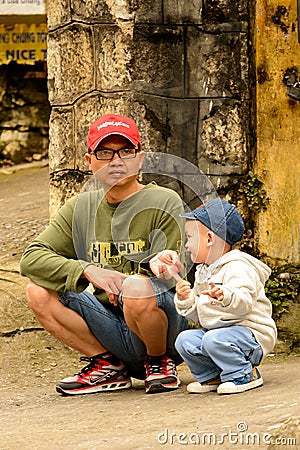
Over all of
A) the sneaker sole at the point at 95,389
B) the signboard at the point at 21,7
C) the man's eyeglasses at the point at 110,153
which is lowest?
the sneaker sole at the point at 95,389

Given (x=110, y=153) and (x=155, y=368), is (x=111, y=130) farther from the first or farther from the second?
(x=155, y=368)

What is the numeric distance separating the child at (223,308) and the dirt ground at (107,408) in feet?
0.35

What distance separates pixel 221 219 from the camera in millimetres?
3584

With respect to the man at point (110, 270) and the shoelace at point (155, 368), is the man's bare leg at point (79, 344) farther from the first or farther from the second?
the shoelace at point (155, 368)

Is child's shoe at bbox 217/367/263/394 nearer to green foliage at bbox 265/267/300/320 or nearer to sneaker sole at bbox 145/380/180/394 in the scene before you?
sneaker sole at bbox 145/380/180/394

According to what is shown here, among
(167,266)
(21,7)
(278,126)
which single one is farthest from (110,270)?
(21,7)

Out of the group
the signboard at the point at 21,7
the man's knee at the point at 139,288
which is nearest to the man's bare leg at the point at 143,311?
the man's knee at the point at 139,288

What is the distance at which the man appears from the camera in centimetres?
374

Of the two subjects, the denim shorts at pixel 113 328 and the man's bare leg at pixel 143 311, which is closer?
the man's bare leg at pixel 143 311

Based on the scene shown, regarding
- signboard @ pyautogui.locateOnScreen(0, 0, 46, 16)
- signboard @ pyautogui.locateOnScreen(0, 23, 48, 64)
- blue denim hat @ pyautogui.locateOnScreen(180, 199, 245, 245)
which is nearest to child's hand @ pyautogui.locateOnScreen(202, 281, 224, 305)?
blue denim hat @ pyautogui.locateOnScreen(180, 199, 245, 245)

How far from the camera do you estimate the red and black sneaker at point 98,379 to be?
3.91m

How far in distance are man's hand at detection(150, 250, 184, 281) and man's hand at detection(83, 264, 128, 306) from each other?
0.16 metres

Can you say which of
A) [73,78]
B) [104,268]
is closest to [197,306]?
[104,268]

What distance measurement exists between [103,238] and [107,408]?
73 centimetres
